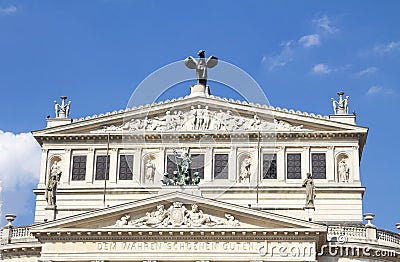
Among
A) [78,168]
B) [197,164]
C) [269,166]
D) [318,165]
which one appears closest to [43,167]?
[78,168]

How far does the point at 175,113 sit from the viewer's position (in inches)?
2534

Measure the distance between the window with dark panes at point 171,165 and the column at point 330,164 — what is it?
10.0 m

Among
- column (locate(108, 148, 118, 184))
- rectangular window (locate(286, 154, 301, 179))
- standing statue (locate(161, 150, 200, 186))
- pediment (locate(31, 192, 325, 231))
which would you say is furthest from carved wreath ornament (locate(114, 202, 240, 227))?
rectangular window (locate(286, 154, 301, 179))

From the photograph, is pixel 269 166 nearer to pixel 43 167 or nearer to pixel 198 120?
pixel 198 120

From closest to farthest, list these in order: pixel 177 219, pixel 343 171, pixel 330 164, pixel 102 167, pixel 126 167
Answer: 1. pixel 177 219
2. pixel 343 171
3. pixel 330 164
4. pixel 126 167
5. pixel 102 167

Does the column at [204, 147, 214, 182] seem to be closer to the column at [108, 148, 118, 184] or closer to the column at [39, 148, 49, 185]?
the column at [108, 148, 118, 184]

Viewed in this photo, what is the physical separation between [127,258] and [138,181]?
954cm

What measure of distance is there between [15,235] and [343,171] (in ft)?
70.8

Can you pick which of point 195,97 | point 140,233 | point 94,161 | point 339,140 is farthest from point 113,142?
point 339,140

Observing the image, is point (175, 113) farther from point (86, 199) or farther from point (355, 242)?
point (355, 242)

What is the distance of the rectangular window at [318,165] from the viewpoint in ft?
206

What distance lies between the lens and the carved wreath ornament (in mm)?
54625

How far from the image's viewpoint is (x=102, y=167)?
2515 inches

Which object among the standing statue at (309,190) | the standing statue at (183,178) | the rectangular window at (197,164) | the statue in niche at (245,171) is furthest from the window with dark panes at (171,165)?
the standing statue at (309,190)
